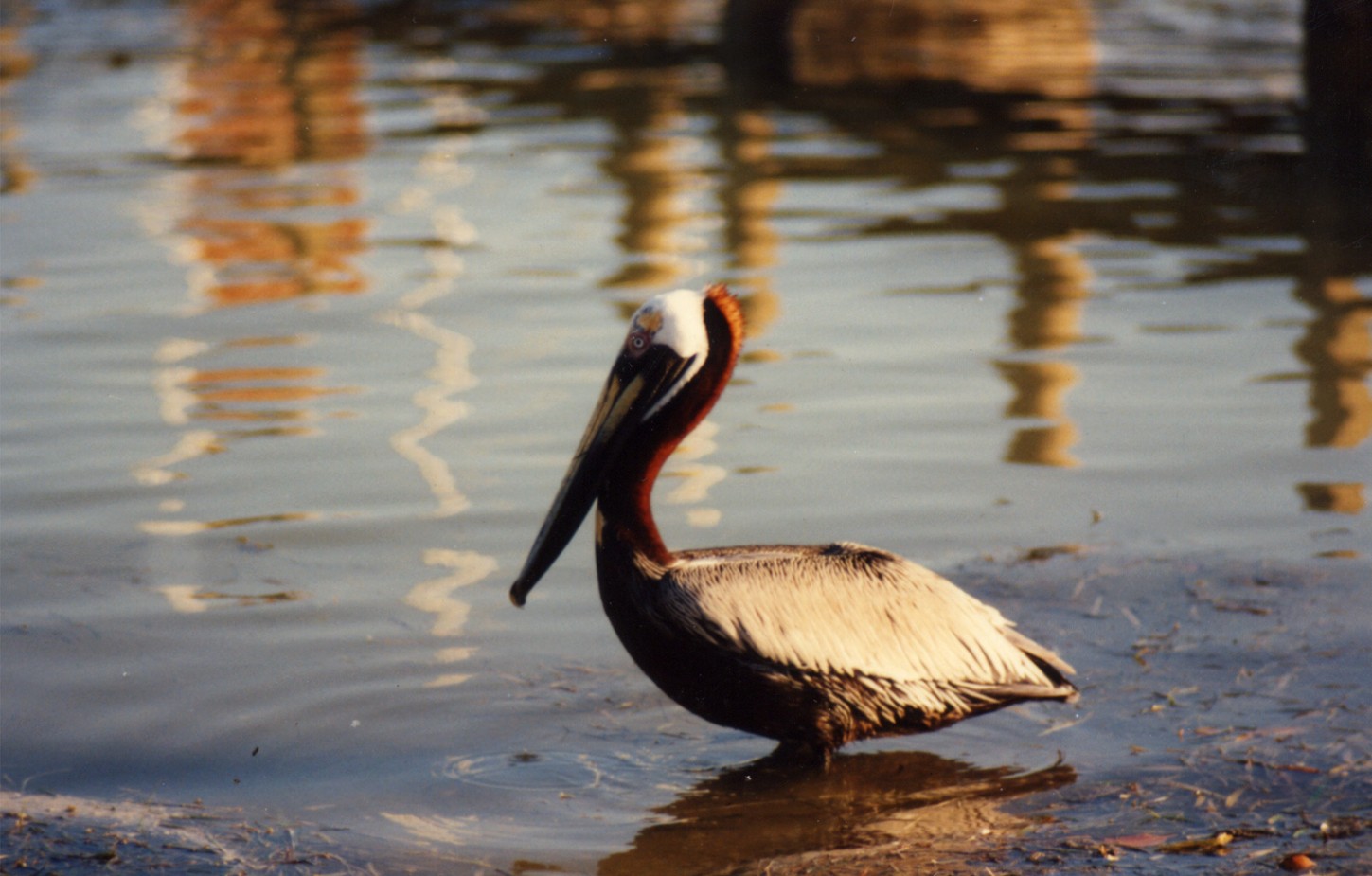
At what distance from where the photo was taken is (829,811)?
404 centimetres

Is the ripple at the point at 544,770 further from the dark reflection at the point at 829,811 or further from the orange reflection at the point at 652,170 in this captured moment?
the orange reflection at the point at 652,170

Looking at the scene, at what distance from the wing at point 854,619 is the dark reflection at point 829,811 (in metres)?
0.23

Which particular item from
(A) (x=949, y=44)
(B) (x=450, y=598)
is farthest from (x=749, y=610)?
(A) (x=949, y=44)

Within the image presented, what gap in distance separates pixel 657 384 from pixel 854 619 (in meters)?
0.67

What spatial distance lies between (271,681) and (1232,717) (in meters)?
2.33

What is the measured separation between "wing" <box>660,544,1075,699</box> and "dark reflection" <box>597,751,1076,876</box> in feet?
0.74

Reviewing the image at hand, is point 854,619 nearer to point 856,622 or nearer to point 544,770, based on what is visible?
point 856,622

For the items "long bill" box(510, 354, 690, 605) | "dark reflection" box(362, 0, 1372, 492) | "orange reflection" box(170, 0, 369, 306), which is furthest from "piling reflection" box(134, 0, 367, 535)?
"long bill" box(510, 354, 690, 605)

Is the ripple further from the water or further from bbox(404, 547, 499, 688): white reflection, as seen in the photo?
bbox(404, 547, 499, 688): white reflection

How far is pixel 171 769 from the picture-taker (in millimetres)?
4242

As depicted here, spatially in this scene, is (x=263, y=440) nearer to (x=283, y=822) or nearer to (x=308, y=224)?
(x=283, y=822)

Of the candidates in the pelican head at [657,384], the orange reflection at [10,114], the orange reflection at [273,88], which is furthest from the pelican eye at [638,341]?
the orange reflection at [273,88]

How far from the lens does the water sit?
4215 mm

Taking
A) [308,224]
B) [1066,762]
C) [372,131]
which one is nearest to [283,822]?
[1066,762]
